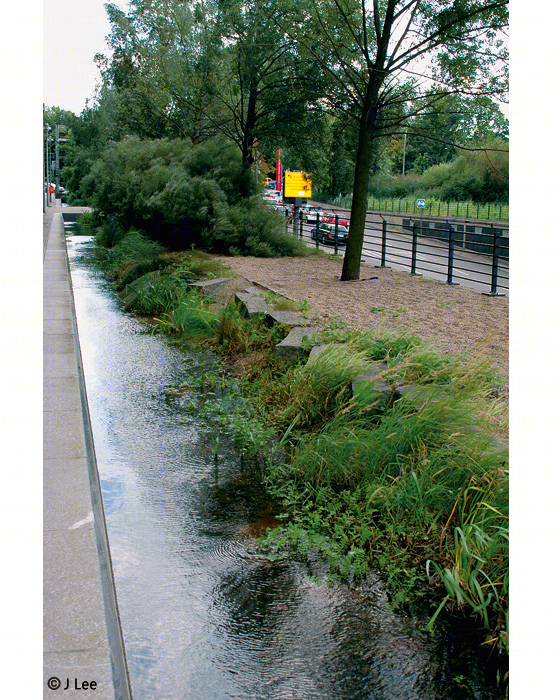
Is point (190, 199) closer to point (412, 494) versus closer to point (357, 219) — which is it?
point (357, 219)

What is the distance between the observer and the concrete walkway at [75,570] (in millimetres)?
2746

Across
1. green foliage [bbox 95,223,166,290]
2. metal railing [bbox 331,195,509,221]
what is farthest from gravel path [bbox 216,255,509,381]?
metal railing [bbox 331,195,509,221]

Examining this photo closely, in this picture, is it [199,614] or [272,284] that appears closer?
[199,614]

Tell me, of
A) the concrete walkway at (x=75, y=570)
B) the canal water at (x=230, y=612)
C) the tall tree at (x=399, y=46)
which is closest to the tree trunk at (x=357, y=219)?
the tall tree at (x=399, y=46)

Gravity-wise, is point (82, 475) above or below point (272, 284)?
below

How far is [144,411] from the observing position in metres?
6.17

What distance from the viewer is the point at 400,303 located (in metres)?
10.6

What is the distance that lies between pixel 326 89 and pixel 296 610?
14885 mm

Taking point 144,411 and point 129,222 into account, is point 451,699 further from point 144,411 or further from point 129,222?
point 129,222

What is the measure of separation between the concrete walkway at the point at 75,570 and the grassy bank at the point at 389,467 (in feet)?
3.12

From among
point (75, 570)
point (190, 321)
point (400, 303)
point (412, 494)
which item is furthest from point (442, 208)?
point (75, 570)

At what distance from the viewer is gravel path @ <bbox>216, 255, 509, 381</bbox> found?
302 inches

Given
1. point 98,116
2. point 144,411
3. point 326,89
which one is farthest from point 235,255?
point 98,116

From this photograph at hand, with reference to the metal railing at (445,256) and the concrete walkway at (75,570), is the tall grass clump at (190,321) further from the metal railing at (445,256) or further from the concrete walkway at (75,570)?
the metal railing at (445,256)
